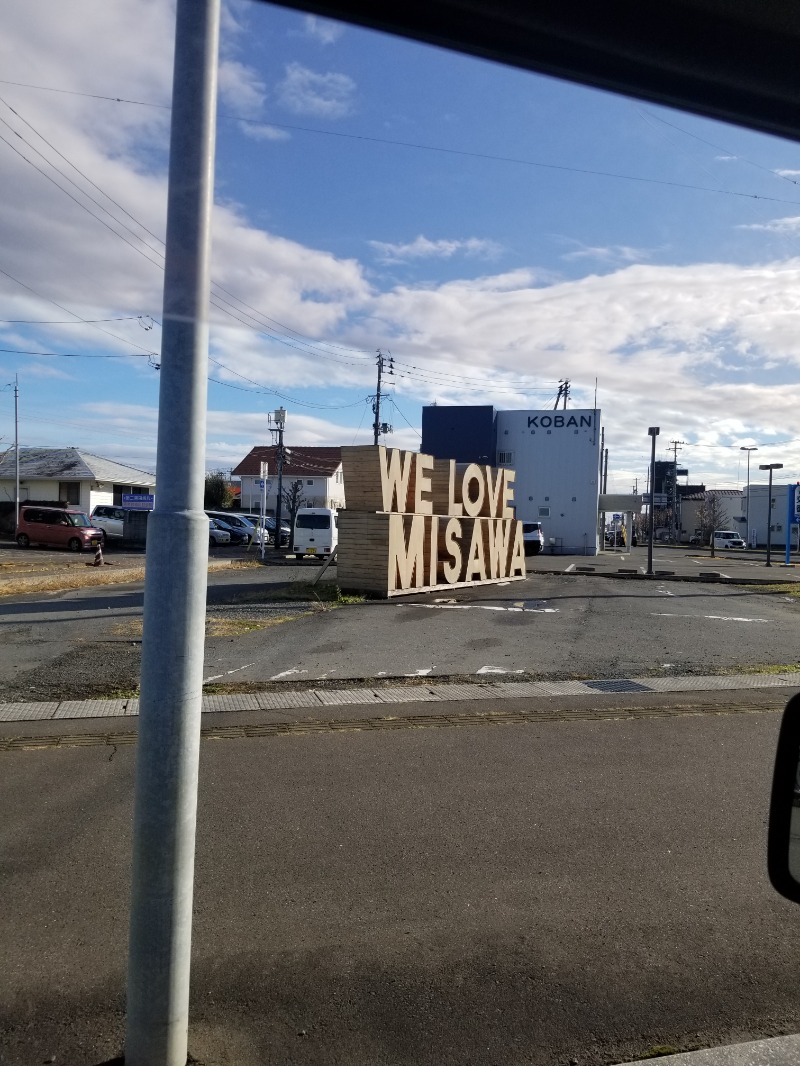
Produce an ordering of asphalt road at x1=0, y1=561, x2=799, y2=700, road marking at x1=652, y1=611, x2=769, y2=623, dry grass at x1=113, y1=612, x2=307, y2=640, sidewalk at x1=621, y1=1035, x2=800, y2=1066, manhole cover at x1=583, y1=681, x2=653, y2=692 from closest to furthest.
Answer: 1. sidewalk at x1=621, y1=1035, x2=800, y2=1066
2. manhole cover at x1=583, y1=681, x2=653, y2=692
3. asphalt road at x1=0, y1=561, x2=799, y2=700
4. dry grass at x1=113, y1=612, x2=307, y2=640
5. road marking at x1=652, y1=611, x2=769, y2=623

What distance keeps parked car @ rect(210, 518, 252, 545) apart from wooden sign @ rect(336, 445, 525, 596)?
75.9ft

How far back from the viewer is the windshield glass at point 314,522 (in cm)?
3250

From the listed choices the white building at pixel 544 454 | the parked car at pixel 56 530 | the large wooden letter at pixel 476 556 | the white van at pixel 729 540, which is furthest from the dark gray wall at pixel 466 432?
the white van at pixel 729 540

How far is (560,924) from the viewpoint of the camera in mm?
4211

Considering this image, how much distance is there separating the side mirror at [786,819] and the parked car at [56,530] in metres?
37.5

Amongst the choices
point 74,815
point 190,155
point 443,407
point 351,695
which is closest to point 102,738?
point 74,815

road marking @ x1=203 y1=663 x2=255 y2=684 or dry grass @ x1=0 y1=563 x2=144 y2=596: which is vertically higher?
road marking @ x1=203 y1=663 x2=255 y2=684

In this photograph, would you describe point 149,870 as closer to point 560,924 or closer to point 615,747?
point 560,924

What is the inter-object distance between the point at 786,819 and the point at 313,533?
3065cm

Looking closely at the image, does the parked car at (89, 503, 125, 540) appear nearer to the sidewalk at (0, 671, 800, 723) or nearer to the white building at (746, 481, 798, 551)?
the sidewalk at (0, 671, 800, 723)

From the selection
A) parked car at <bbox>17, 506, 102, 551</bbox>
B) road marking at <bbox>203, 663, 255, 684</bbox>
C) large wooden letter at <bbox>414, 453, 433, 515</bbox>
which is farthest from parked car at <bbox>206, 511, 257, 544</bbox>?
road marking at <bbox>203, 663, 255, 684</bbox>

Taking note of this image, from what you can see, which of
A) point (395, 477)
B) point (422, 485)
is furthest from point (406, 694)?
point (422, 485)

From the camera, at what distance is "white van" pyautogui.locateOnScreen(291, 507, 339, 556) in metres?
32.5

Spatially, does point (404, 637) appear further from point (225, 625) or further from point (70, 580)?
point (70, 580)
